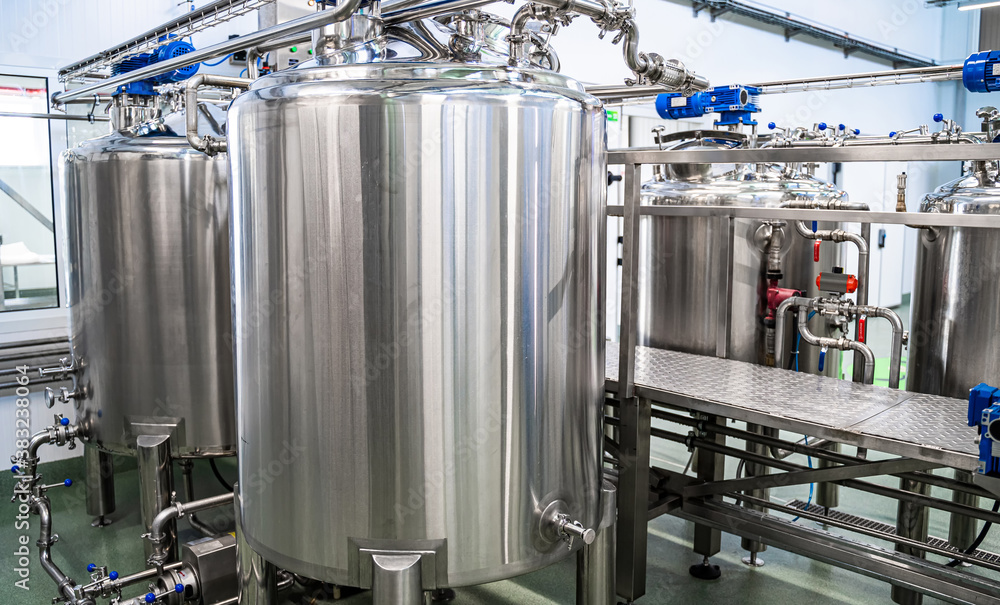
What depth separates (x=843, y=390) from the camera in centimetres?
246

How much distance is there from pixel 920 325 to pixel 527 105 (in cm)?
188

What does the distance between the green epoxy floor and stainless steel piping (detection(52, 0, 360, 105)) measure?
71.7 inches

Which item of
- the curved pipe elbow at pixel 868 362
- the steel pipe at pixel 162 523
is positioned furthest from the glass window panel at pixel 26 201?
the curved pipe elbow at pixel 868 362

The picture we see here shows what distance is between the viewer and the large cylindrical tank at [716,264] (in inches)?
122

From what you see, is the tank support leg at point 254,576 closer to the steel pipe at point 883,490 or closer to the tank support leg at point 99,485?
the steel pipe at point 883,490

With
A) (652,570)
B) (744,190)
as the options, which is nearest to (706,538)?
(652,570)

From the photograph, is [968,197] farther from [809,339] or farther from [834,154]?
[834,154]

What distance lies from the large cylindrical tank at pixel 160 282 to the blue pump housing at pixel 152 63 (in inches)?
7.8

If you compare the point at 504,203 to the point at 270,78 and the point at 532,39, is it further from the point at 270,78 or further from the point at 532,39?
the point at 532,39

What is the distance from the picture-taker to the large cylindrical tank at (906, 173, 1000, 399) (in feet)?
8.20

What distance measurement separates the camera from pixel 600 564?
80.3 inches

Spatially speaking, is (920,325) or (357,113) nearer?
(357,113)

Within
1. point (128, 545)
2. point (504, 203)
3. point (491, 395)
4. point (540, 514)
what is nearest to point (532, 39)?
point (504, 203)

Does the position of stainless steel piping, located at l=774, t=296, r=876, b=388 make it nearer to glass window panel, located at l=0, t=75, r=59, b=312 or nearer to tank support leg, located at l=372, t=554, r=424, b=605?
tank support leg, located at l=372, t=554, r=424, b=605
